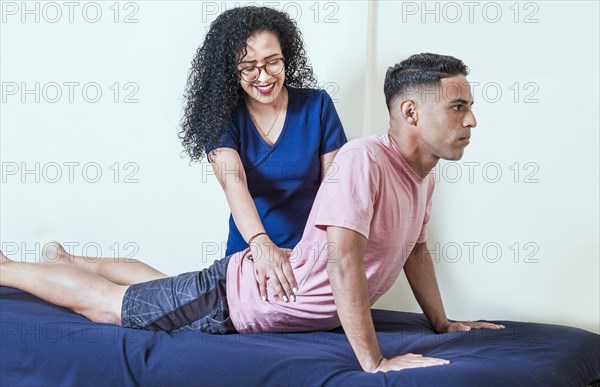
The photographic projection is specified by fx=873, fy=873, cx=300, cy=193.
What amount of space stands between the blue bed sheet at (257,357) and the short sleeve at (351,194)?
1.09 feet

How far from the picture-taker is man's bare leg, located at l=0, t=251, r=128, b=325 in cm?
241

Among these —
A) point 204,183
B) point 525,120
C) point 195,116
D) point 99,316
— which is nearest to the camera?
point 99,316

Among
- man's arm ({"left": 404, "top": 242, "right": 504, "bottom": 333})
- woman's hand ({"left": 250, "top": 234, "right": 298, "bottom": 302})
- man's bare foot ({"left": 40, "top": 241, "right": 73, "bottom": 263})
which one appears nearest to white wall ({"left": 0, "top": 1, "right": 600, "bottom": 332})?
man's bare foot ({"left": 40, "top": 241, "right": 73, "bottom": 263})

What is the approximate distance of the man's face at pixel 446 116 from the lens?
82.8 inches

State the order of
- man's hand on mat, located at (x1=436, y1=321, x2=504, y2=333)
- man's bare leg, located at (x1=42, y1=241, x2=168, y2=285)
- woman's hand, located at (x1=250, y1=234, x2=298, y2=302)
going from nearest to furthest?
1. woman's hand, located at (x1=250, y1=234, x2=298, y2=302)
2. man's hand on mat, located at (x1=436, y1=321, x2=504, y2=333)
3. man's bare leg, located at (x1=42, y1=241, x2=168, y2=285)

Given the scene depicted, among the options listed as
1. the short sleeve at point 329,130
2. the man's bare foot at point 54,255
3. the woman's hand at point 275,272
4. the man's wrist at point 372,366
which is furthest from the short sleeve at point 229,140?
the man's wrist at point 372,366

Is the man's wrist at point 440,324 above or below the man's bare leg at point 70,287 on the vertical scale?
below

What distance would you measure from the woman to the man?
0.64 feet

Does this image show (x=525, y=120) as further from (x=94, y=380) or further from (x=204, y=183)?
(x=94, y=380)

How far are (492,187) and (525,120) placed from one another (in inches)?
9.8

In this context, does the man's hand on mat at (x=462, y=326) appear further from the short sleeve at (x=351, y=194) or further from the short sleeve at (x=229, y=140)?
the short sleeve at (x=229, y=140)

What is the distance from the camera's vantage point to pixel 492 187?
2.94m

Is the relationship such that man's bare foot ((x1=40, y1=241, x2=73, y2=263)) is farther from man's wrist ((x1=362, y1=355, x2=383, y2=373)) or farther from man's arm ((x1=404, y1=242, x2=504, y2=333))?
man's wrist ((x1=362, y1=355, x2=383, y2=373))

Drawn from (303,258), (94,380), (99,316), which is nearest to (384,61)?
(303,258)
